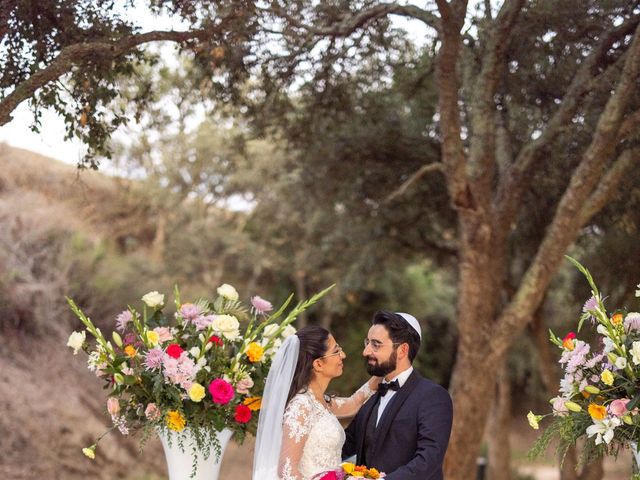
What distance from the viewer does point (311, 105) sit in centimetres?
1091

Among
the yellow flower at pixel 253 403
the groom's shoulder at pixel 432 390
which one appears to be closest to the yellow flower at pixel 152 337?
the yellow flower at pixel 253 403

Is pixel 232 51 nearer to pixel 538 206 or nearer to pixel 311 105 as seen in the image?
pixel 311 105

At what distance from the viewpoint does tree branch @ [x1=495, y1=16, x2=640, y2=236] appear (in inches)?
338

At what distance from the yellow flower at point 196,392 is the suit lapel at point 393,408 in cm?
95

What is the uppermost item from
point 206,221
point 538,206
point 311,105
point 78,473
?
point 311,105

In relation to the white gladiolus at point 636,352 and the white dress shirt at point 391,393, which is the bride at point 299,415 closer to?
the white dress shirt at point 391,393

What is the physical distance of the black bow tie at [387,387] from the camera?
4.58 metres

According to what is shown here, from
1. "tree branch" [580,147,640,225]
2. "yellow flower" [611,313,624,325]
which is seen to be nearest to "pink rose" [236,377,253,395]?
"yellow flower" [611,313,624,325]

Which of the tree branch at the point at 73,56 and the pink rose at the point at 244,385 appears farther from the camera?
the tree branch at the point at 73,56

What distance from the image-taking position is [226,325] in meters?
4.59

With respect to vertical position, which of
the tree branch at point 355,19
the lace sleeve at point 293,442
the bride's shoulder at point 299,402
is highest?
the tree branch at point 355,19

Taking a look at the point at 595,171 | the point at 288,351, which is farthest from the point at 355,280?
the point at 288,351

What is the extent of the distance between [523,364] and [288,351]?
1801 cm

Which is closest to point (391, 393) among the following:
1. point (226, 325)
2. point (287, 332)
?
point (287, 332)
